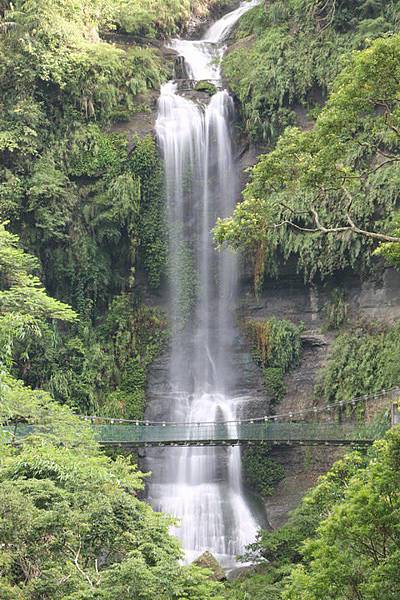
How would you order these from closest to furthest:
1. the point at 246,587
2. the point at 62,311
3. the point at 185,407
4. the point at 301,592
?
1. the point at 301,592
2. the point at 246,587
3. the point at 62,311
4. the point at 185,407

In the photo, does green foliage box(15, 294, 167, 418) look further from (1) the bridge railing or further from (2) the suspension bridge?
(1) the bridge railing

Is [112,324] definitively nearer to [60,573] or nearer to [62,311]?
[62,311]

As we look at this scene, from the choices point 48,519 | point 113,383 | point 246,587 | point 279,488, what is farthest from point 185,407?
point 48,519

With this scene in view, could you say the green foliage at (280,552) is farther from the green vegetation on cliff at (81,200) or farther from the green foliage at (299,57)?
the green foliage at (299,57)

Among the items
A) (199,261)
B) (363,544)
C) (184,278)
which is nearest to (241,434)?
(184,278)

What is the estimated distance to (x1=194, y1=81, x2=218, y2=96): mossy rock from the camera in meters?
29.2

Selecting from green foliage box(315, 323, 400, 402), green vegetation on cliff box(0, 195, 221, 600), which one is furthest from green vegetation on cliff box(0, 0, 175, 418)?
green vegetation on cliff box(0, 195, 221, 600)

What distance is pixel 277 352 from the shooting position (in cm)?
2573

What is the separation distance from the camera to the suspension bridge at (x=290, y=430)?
19.9 meters

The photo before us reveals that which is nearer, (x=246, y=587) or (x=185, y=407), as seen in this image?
(x=246, y=587)

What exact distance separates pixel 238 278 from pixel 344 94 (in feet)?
48.3

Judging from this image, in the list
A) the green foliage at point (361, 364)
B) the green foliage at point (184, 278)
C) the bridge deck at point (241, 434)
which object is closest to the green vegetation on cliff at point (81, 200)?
the green foliage at point (184, 278)

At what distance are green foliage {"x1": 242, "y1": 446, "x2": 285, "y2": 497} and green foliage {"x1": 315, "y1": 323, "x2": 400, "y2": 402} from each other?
2.50 metres

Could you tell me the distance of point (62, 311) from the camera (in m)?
20.7
